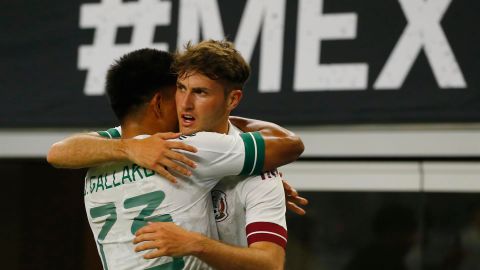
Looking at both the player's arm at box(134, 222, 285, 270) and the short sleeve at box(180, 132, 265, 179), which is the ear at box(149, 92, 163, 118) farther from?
the player's arm at box(134, 222, 285, 270)

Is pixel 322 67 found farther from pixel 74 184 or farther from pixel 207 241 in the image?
pixel 207 241

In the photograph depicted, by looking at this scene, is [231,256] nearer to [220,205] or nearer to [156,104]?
[220,205]

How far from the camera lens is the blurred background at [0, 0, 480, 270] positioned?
15.6 feet

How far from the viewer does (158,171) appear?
2.36 m

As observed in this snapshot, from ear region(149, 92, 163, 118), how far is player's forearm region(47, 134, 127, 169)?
16 centimetres

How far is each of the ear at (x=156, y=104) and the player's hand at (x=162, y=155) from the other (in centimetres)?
18

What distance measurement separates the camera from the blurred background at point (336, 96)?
15.6ft

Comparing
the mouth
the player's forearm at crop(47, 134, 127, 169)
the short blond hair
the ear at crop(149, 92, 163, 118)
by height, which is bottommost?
the player's forearm at crop(47, 134, 127, 169)

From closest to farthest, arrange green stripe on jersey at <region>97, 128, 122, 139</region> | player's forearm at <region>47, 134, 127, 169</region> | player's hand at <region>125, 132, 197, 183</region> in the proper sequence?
player's hand at <region>125, 132, 197, 183</region> < player's forearm at <region>47, 134, 127, 169</region> < green stripe on jersey at <region>97, 128, 122, 139</region>

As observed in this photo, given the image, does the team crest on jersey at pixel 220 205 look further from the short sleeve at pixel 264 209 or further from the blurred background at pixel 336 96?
the blurred background at pixel 336 96

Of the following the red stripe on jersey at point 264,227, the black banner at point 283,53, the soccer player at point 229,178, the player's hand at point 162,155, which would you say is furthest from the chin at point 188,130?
the black banner at point 283,53

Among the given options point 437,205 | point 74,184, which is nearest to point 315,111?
point 437,205

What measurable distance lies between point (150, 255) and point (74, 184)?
3794 mm

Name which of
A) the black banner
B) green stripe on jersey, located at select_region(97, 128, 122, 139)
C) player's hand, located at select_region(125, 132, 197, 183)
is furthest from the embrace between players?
the black banner
